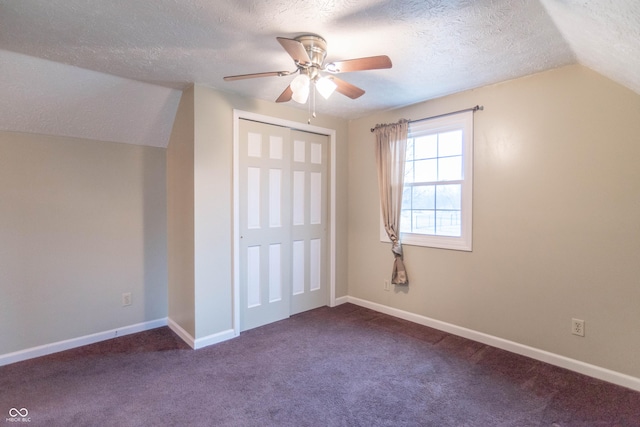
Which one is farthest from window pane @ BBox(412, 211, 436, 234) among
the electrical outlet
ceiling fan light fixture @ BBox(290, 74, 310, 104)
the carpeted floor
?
ceiling fan light fixture @ BBox(290, 74, 310, 104)

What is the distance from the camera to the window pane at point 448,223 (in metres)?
3.07

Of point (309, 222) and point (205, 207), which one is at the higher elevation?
point (205, 207)

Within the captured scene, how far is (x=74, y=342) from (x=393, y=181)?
348 cm

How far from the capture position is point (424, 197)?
3.31 metres

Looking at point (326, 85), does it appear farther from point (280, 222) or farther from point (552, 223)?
point (552, 223)

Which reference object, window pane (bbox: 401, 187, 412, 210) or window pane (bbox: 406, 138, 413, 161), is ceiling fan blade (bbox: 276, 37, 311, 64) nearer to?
window pane (bbox: 406, 138, 413, 161)

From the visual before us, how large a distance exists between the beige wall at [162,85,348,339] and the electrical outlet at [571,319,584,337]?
289 cm

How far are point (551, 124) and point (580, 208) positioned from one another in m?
0.69

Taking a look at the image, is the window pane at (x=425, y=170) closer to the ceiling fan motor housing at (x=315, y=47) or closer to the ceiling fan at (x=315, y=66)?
the ceiling fan at (x=315, y=66)

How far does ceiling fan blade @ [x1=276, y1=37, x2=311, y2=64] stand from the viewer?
1.64 m

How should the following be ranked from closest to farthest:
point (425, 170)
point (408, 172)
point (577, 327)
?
point (577, 327), point (425, 170), point (408, 172)

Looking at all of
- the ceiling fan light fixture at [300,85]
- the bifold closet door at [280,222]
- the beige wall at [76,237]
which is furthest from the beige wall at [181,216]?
the ceiling fan light fixture at [300,85]

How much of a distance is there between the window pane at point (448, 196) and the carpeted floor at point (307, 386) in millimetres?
1283

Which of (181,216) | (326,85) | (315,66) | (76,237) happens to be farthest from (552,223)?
(76,237)
